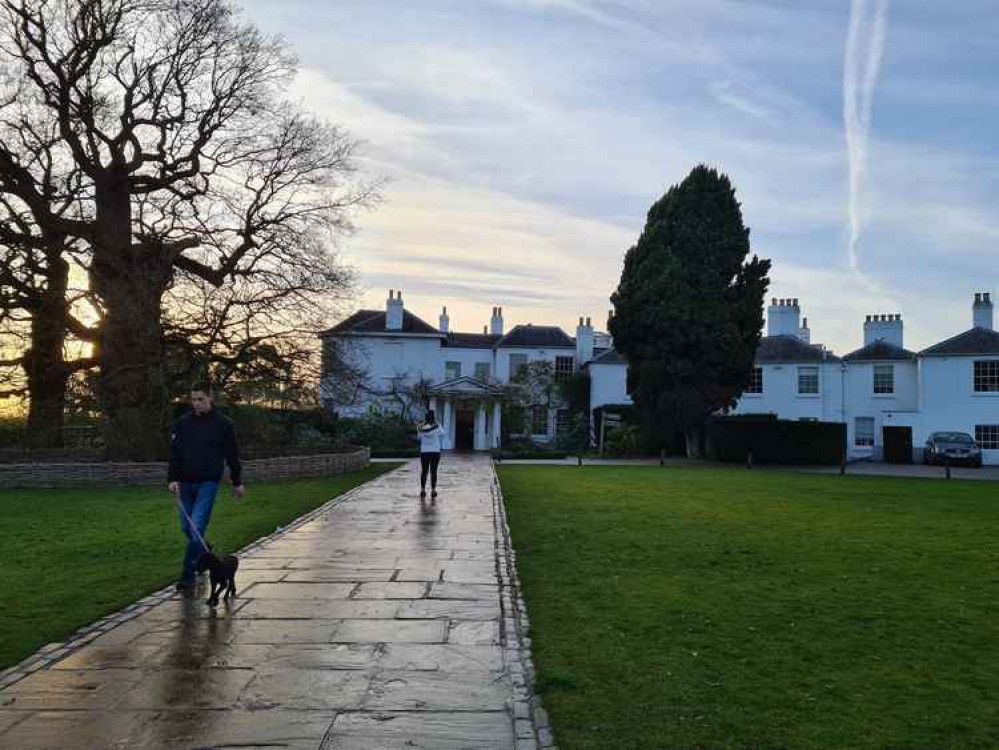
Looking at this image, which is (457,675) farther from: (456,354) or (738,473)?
(456,354)

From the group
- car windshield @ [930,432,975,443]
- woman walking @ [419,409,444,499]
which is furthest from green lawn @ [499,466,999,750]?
car windshield @ [930,432,975,443]

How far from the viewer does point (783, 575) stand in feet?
29.2

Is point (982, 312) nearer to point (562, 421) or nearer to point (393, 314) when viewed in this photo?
point (562, 421)

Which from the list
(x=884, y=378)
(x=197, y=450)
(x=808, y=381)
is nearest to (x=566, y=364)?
(x=808, y=381)

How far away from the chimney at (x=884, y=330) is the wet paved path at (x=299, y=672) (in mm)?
42545

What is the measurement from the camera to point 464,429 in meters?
47.2

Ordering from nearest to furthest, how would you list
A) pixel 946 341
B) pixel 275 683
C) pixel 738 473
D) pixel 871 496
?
pixel 275 683, pixel 871 496, pixel 738 473, pixel 946 341

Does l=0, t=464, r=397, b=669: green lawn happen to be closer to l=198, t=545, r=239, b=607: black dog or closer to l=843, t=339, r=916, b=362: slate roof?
l=198, t=545, r=239, b=607: black dog

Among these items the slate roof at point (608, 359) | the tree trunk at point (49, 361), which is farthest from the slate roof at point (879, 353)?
the tree trunk at point (49, 361)

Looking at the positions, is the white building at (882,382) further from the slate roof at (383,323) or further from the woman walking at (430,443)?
the woman walking at (430,443)

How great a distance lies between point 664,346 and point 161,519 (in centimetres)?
2551

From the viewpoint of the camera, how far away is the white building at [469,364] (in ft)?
147

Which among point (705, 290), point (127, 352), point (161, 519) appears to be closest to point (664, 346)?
point (705, 290)

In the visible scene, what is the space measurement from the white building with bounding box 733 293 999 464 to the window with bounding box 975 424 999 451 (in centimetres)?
A: 4
